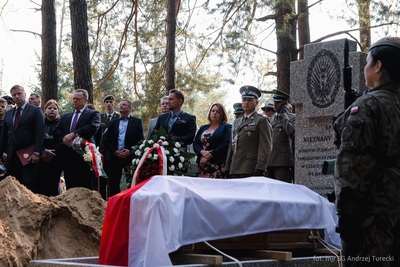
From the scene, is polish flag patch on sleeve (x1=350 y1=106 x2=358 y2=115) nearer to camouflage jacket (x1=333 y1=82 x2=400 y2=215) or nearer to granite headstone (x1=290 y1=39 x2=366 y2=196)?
camouflage jacket (x1=333 y1=82 x2=400 y2=215)

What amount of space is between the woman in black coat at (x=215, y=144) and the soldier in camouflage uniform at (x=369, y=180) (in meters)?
6.54

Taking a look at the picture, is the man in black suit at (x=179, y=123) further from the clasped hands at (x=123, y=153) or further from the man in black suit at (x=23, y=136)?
the man in black suit at (x=23, y=136)

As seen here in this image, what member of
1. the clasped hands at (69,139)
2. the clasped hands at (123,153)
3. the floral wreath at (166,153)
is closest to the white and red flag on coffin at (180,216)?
the floral wreath at (166,153)

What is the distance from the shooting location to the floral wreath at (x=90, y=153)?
11406 millimetres

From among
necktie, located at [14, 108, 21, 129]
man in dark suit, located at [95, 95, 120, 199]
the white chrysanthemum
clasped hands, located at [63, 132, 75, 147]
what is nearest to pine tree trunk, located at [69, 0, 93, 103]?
man in dark suit, located at [95, 95, 120, 199]

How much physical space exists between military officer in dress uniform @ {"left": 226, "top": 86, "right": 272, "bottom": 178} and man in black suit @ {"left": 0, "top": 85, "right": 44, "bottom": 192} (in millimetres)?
3232

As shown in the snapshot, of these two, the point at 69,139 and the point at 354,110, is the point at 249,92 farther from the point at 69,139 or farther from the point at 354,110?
the point at 354,110

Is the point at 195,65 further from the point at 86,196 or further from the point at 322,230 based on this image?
the point at 322,230

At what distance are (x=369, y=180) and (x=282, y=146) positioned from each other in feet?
24.8

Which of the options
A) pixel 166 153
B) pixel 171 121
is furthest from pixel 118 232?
pixel 171 121

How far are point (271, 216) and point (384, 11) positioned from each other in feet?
44.1

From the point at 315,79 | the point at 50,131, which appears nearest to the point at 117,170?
the point at 50,131

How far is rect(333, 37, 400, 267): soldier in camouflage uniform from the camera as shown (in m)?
4.72

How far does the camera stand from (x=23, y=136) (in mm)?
12328
